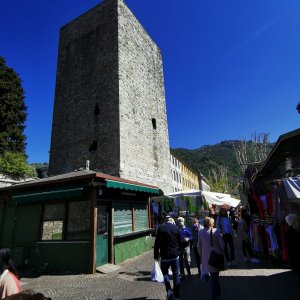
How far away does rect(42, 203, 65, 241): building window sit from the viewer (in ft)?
30.6

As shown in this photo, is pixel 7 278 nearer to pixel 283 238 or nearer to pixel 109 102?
pixel 283 238

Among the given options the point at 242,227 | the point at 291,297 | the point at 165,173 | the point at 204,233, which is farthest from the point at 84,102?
the point at 291,297

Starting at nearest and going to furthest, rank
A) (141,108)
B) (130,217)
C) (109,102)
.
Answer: (130,217)
(109,102)
(141,108)

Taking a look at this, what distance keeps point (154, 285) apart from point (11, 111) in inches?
915

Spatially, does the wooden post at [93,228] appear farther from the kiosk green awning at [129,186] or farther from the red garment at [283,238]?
the red garment at [283,238]

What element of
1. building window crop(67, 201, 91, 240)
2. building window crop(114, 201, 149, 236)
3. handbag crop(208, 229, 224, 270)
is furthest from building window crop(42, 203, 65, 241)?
handbag crop(208, 229, 224, 270)

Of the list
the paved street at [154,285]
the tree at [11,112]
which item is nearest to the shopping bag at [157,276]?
the paved street at [154,285]

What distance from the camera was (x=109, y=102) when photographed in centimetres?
1911

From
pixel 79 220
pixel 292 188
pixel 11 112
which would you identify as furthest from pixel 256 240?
pixel 11 112

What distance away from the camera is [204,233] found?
565 cm

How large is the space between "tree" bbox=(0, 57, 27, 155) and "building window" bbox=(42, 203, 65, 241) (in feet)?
55.0

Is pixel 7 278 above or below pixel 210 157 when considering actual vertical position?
below

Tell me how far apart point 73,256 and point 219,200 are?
26.1 ft

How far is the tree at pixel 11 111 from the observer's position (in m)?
24.5
